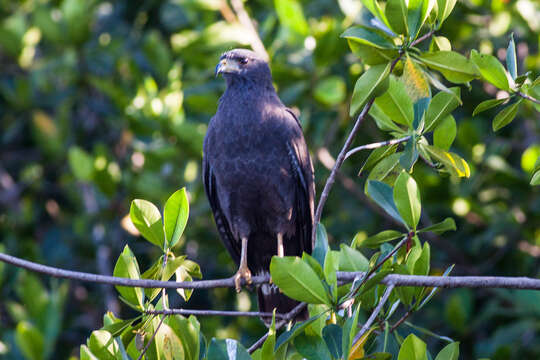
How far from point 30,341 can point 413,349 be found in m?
3.54

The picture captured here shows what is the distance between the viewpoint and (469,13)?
6121 millimetres

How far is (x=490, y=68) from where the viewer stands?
297cm

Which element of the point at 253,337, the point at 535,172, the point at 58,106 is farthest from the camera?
the point at 58,106

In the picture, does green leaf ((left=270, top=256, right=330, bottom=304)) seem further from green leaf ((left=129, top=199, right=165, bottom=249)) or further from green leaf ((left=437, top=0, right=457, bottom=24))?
green leaf ((left=437, top=0, right=457, bottom=24))

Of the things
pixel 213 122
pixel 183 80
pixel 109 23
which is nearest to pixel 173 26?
pixel 183 80

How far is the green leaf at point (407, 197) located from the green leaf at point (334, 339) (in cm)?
57

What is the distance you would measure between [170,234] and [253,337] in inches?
116

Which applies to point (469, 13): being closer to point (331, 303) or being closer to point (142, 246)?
point (142, 246)

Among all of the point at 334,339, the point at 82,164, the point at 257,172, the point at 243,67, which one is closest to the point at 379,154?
the point at 334,339

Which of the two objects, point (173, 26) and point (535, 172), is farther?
point (173, 26)

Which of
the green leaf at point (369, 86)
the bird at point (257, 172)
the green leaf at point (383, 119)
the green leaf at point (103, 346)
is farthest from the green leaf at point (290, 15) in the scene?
the green leaf at point (103, 346)

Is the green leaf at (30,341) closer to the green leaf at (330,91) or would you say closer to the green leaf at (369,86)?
the green leaf at (330,91)

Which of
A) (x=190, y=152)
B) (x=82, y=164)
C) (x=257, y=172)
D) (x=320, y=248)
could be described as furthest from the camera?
(x=82, y=164)

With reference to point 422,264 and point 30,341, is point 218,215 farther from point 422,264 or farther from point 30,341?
point 422,264
